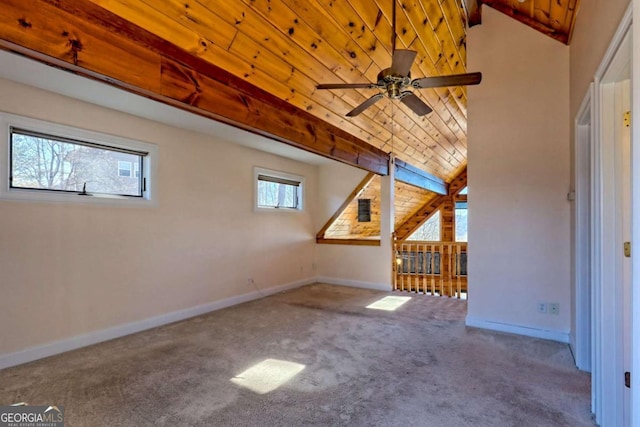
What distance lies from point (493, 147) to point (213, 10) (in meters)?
3.02

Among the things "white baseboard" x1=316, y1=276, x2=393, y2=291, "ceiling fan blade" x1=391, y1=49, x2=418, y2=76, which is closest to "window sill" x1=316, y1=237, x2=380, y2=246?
"white baseboard" x1=316, y1=276, x2=393, y2=291

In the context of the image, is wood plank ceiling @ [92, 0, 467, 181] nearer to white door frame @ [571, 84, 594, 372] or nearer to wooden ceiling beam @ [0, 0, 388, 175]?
wooden ceiling beam @ [0, 0, 388, 175]

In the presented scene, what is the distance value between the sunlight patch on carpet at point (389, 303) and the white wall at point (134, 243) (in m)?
1.68

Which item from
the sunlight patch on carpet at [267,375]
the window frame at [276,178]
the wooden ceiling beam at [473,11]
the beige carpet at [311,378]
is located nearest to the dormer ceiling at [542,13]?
the wooden ceiling beam at [473,11]

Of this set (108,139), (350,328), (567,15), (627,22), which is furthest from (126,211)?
(567,15)

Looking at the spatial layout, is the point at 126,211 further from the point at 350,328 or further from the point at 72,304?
the point at 350,328

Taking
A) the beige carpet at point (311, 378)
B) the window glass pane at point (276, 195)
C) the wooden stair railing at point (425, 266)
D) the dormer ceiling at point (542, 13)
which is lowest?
the beige carpet at point (311, 378)

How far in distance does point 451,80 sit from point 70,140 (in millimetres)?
3303

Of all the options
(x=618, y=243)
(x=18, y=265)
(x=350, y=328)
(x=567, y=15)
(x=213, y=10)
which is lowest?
(x=350, y=328)

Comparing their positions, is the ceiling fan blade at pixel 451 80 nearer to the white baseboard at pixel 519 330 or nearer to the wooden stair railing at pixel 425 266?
the white baseboard at pixel 519 330

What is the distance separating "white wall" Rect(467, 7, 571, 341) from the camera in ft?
10.5

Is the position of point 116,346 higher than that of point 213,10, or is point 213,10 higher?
point 213,10

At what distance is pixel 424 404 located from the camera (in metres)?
2.04

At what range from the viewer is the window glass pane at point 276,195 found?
16.9ft
